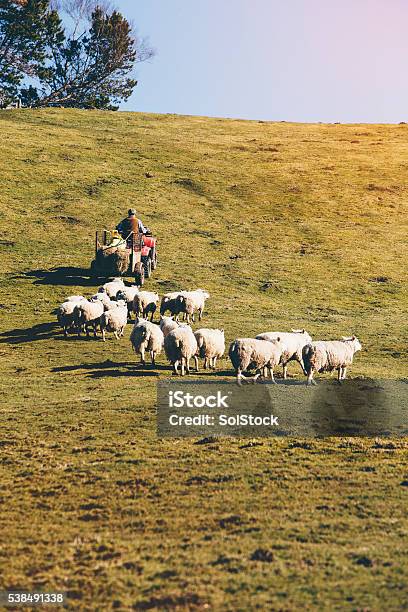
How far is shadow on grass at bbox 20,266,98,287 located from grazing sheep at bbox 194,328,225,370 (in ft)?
46.4

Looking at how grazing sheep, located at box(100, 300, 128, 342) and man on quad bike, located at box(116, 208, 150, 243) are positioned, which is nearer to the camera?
grazing sheep, located at box(100, 300, 128, 342)

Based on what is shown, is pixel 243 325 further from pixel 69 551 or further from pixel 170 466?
pixel 69 551

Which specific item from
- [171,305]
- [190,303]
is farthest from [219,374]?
[171,305]

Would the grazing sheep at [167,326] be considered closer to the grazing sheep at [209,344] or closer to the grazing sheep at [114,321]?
the grazing sheep at [209,344]

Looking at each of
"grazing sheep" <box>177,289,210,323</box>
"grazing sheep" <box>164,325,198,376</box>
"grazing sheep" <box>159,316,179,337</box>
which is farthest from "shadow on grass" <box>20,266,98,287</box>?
"grazing sheep" <box>164,325,198,376</box>

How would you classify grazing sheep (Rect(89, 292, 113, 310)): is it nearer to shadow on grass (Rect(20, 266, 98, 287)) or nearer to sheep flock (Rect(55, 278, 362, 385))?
sheep flock (Rect(55, 278, 362, 385))

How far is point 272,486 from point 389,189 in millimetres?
49680

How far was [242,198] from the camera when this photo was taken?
185 feet

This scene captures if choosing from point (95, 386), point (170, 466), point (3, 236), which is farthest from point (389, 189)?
point (170, 466)

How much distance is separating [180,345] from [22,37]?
2908 inches

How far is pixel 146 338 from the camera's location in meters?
23.8

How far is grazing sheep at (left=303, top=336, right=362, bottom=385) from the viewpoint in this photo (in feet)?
70.8

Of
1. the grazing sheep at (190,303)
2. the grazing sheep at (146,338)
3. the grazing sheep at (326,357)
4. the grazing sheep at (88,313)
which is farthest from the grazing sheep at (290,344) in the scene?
the grazing sheep at (190,303)

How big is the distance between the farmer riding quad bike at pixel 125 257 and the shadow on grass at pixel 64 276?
2.43 ft
